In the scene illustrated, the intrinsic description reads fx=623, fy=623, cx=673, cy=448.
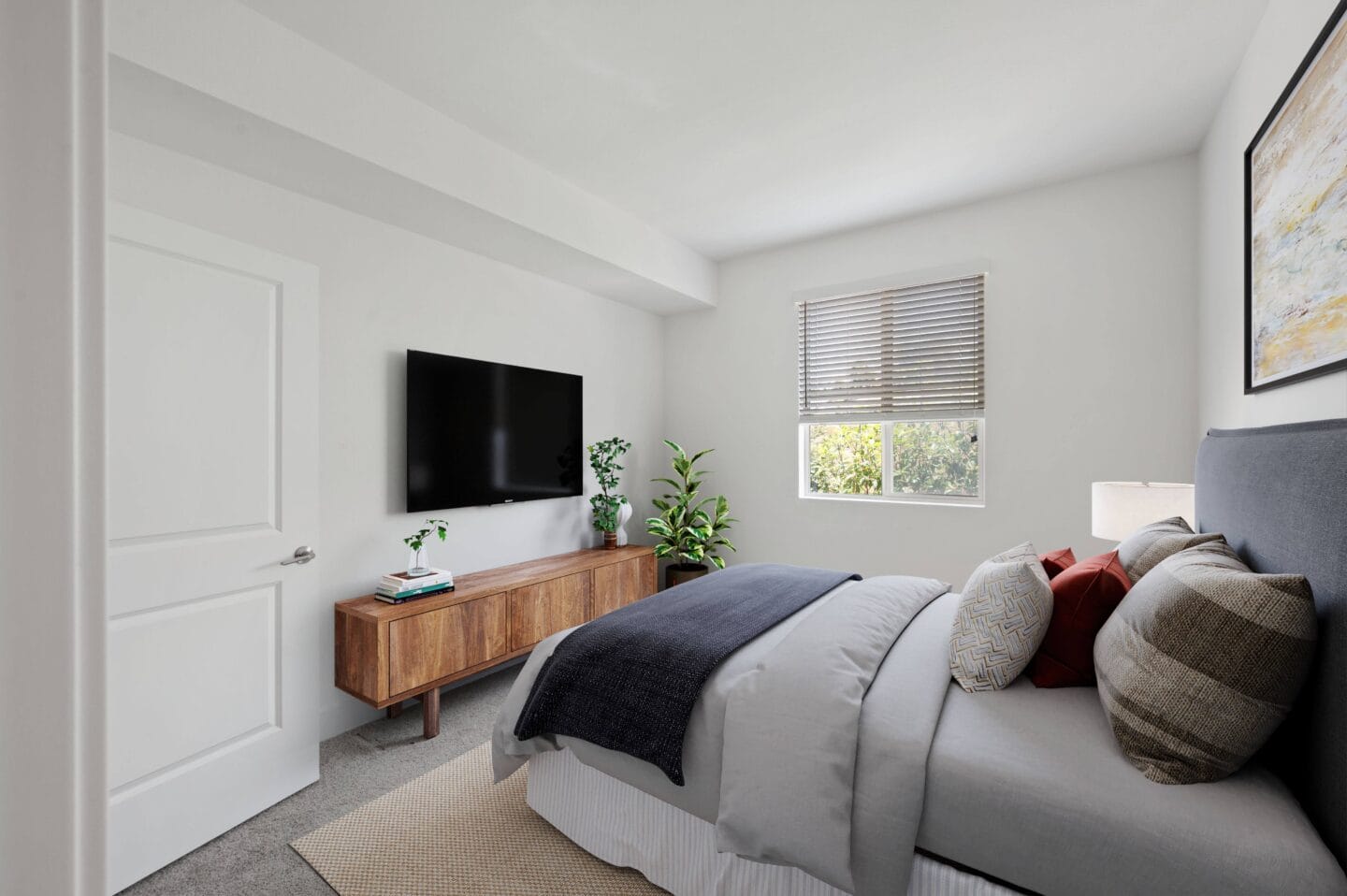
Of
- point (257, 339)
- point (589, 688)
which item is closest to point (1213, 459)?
point (589, 688)

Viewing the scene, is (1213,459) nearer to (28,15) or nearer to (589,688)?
(589,688)

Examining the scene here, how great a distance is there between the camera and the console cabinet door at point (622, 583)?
11.7 ft

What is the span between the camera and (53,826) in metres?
0.32

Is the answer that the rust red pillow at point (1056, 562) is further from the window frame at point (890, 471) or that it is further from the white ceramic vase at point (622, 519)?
the white ceramic vase at point (622, 519)

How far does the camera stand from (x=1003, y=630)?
1630 mm

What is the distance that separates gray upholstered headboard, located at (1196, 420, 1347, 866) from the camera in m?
1.08

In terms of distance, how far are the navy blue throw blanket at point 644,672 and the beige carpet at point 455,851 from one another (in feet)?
1.36

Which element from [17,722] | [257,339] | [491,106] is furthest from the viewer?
[491,106]

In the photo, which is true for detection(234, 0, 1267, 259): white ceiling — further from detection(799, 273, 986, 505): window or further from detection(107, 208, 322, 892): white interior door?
detection(107, 208, 322, 892): white interior door

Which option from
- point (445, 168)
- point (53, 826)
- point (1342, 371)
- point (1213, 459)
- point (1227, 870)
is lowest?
point (1227, 870)

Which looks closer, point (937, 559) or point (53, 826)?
point (53, 826)

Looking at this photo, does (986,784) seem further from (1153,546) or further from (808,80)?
(808,80)

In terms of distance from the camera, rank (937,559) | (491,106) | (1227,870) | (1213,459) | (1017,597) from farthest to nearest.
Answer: (937,559)
(491,106)
(1213,459)
(1017,597)
(1227,870)

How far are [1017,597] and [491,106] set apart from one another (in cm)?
256
